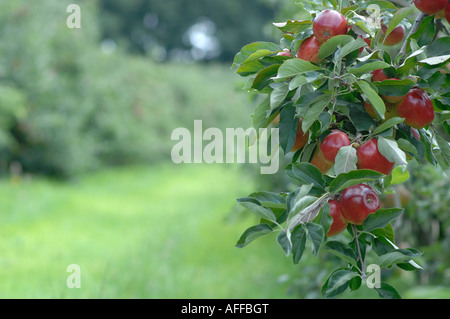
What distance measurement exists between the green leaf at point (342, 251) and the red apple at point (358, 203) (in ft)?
0.16

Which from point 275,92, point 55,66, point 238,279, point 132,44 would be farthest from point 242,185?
→ point 132,44

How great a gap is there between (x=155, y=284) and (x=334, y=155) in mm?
2110

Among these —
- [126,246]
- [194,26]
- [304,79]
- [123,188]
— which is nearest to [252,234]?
[304,79]

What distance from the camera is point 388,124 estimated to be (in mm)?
764

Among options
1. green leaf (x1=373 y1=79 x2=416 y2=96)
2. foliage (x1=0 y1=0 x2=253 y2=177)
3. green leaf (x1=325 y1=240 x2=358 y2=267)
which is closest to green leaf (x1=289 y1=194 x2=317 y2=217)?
green leaf (x1=325 y1=240 x2=358 y2=267)

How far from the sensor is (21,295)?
7.70 feet

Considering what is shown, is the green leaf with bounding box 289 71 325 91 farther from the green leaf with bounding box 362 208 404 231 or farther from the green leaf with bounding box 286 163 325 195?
the green leaf with bounding box 362 208 404 231

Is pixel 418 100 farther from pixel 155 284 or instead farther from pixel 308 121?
pixel 155 284

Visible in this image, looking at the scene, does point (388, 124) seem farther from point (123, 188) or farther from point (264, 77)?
point (123, 188)

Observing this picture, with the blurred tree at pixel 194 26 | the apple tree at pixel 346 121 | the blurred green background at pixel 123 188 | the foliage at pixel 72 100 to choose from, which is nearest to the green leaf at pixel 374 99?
the apple tree at pixel 346 121

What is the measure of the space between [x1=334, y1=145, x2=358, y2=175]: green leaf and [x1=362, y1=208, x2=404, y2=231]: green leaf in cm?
9

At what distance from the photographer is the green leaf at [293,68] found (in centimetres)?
76

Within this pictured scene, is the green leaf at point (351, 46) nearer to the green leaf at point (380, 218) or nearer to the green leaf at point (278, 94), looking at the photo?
the green leaf at point (278, 94)

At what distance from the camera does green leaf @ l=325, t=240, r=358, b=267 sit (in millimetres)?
779
